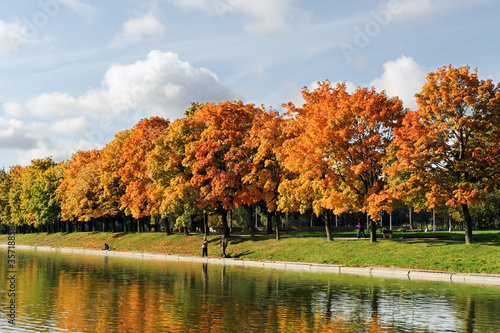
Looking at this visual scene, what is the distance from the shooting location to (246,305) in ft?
59.2

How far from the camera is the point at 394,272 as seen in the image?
3011 centimetres

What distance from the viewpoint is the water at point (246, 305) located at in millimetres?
14312

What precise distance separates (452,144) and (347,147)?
806 cm

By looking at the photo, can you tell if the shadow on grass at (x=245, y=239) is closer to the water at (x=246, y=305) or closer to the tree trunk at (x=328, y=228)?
the tree trunk at (x=328, y=228)

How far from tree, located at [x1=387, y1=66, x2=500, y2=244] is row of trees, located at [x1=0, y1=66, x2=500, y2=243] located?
7 centimetres

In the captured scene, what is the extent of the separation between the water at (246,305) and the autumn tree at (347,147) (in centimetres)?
1197

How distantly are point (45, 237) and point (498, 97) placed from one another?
270 ft

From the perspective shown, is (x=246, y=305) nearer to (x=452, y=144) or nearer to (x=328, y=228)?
(x=452, y=144)

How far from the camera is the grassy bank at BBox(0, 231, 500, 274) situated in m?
31.5

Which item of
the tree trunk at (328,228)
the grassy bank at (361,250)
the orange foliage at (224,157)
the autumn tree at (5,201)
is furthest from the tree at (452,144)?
the autumn tree at (5,201)

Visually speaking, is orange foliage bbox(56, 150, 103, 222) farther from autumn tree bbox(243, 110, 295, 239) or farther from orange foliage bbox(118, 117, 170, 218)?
autumn tree bbox(243, 110, 295, 239)

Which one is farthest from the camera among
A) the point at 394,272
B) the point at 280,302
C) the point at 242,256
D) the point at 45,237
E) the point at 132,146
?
the point at 45,237

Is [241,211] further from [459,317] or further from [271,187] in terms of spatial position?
[459,317]

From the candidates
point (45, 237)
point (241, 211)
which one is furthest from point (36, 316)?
point (45, 237)
